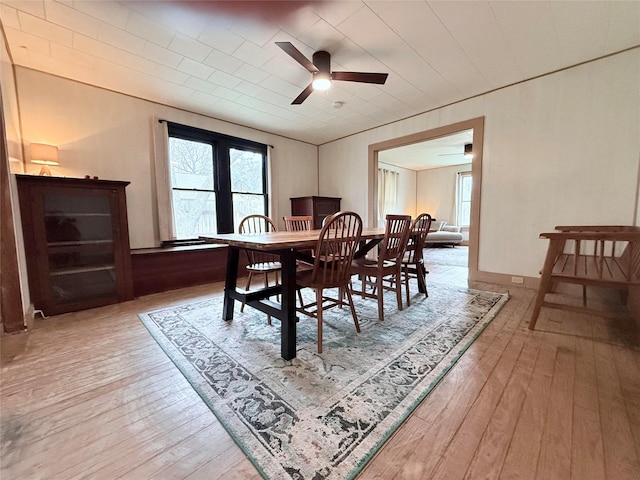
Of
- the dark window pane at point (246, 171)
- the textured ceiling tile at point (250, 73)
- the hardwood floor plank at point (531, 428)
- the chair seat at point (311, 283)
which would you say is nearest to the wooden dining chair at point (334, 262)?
the chair seat at point (311, 283)

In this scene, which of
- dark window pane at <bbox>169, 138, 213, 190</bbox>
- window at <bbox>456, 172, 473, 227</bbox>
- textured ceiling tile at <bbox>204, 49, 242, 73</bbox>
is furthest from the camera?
window at <bbox>456, 172, 473, 227</bbox>

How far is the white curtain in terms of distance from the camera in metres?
7.60

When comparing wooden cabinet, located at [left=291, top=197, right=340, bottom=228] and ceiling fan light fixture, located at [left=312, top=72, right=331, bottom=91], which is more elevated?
ceiling fan light fixture, located at [left=312, top=72, right=331, bottom=91]

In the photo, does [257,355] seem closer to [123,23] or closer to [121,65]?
[123,23]

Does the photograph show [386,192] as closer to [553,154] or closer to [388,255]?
[553,154]

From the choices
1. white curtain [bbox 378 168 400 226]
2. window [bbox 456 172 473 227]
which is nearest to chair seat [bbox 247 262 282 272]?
white curtain [bbox 378 168 400 226]

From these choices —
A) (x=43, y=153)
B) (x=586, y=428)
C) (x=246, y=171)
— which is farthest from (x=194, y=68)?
(x=586, y=428)

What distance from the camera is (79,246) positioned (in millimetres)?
2688

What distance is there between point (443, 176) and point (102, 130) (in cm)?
846

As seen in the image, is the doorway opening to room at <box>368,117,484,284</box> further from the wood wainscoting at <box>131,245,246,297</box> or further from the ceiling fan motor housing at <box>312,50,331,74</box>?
the wood wainscoting at <box>131,245,246,297</box>

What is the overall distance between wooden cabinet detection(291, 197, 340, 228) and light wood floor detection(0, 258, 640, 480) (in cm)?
337

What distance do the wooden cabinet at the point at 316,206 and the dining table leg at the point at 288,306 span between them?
3.09 metres

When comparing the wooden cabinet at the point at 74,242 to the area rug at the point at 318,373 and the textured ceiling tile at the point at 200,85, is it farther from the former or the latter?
the textured ceiling tile at the point at 200,85

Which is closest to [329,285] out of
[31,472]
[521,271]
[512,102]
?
[31,472]
